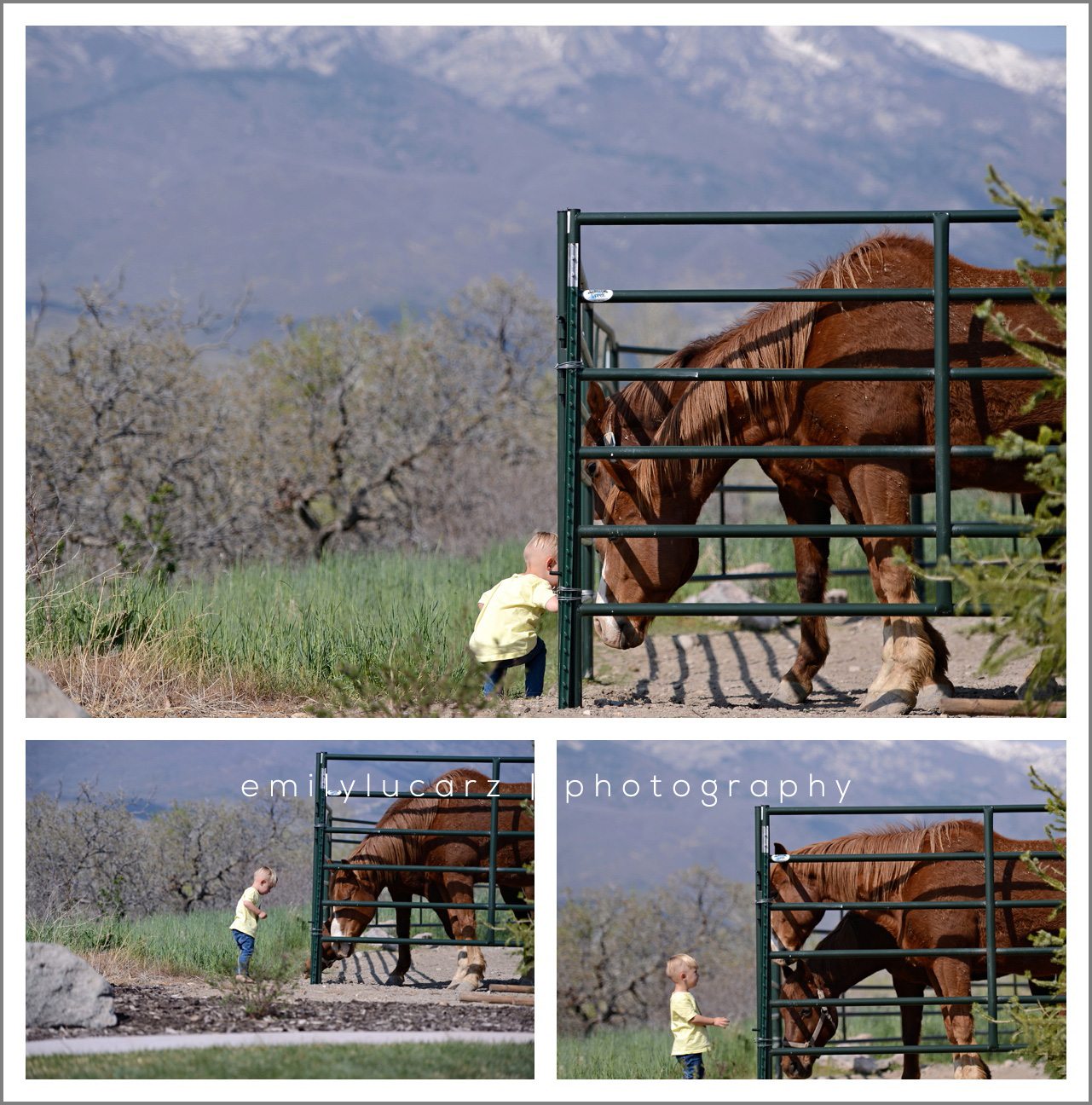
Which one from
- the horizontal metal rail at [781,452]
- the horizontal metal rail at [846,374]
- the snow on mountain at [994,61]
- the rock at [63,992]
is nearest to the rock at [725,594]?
the horizontal metal rail at [781,452]

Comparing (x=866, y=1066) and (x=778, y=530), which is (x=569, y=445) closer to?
(x=778, y=530)

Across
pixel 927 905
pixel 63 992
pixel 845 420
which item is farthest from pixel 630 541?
pixel 63 992

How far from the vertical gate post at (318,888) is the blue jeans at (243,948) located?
1.19 feet

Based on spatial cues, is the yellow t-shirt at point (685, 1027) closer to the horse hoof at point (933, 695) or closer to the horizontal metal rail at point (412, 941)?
the horizontal metal rail at point (412, 941)

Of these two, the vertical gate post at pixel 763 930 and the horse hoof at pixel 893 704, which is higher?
the horse hoof at pixel 893 704

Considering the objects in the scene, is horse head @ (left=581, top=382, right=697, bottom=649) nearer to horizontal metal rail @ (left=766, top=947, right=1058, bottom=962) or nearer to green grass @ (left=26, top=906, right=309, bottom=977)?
horizontal metal rail @ (left=766, top=947, right=1058, bottom=962)

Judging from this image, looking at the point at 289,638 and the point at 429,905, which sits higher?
the point at 289,638

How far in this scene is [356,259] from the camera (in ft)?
304

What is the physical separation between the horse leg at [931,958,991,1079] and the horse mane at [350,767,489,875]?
84.9 inches

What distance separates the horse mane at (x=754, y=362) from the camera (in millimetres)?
5156

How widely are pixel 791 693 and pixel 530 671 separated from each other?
1.34 metres

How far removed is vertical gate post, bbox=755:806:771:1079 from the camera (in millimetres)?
5141

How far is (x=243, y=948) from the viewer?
16.9 ft

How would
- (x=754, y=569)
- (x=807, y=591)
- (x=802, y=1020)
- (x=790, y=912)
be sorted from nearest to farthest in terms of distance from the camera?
1. (x=807, y=591)
2. (x=790, y=912)
3. (x=802, y=1020)
4. (x=754, y=569)
